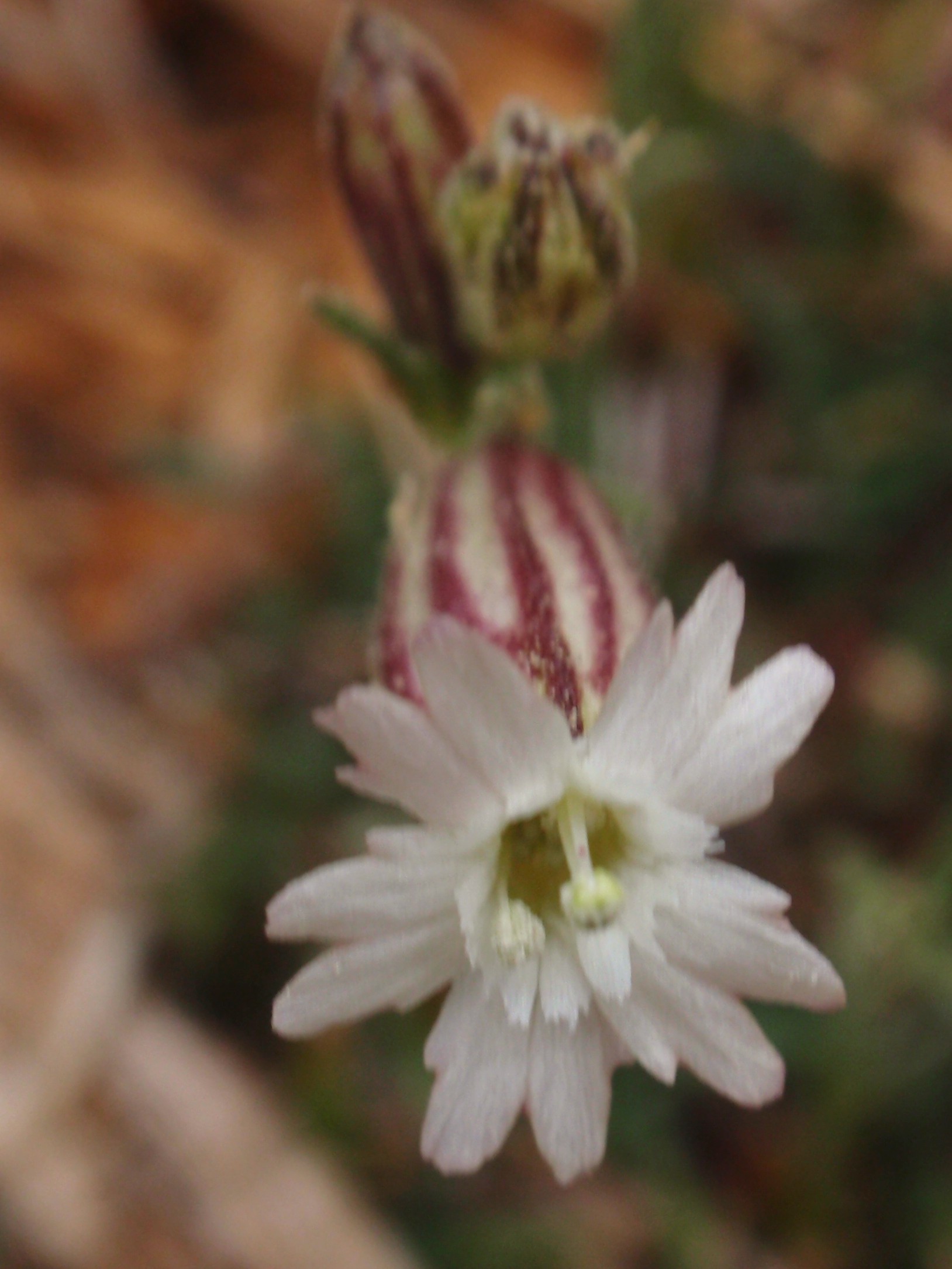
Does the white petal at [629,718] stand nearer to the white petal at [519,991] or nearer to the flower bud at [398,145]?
the white petal at [519,991]

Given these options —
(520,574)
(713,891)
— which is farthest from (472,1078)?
(520,574)

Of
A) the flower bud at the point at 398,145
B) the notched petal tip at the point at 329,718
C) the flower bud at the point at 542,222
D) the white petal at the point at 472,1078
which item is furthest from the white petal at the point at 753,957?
the flower bud at the point at 398,145

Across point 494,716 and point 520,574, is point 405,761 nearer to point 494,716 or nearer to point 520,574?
point 494,716

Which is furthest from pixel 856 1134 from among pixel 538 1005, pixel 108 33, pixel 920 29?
pixel 108 33

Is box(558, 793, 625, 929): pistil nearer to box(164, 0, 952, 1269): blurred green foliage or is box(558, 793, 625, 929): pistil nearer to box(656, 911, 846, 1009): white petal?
box(656, 911, 846, 1009): white petal

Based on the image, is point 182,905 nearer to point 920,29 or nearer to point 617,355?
point 617,355

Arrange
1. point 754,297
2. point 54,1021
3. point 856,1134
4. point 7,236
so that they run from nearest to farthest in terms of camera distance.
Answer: point 856,1134, point 54,1021, point 754,297, point 7,236
